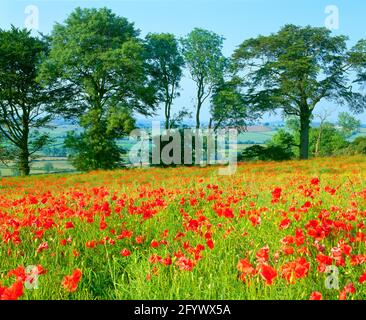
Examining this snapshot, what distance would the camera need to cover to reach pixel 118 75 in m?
16.0

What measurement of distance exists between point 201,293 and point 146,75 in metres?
14.2

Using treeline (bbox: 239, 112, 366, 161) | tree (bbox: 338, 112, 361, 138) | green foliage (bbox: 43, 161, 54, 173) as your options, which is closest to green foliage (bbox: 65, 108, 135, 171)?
green foliage (bbox: 43, 161, 54, 173)

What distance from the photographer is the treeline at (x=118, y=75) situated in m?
13.6

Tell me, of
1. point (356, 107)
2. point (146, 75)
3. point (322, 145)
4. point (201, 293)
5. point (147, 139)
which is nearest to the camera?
point (201, 293)

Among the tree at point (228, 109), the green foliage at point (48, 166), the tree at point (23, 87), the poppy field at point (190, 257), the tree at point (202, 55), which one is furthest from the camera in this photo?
the tree at point (228, 109)

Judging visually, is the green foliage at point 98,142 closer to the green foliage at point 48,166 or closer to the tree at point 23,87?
the tree at point 23,87

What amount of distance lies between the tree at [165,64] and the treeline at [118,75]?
39mm

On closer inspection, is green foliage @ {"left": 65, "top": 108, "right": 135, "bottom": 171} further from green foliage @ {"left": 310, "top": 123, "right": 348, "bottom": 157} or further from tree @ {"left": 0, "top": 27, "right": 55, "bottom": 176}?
green foliage @ {"left": 310, "top": 123, "right": 348, "bottom": 157}

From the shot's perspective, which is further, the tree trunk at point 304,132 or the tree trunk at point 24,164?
the tree trunk at point 304,132

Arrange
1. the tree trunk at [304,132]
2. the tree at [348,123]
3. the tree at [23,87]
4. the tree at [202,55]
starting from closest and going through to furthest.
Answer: the tree at [202,55]
the tree at [23,87]
the tree trunk at [304,132]
the tree at [348,123]

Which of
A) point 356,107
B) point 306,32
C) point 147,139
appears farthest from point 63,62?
point 356,107

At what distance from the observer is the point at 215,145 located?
748 inches

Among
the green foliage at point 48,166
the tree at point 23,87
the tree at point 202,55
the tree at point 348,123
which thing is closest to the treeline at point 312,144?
the tree at point 348,123
